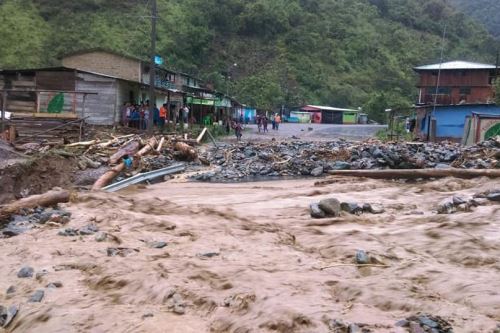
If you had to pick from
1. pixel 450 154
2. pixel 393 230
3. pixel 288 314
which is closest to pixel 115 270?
pixel 288 314

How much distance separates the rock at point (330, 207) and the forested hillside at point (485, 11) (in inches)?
4465

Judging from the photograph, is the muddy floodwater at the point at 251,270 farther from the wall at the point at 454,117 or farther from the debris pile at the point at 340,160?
the wall at the point at 454,117

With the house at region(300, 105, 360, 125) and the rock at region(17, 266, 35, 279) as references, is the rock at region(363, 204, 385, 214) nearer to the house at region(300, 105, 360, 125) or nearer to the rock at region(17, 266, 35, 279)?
the rock at region(17, 266, 35, 279)

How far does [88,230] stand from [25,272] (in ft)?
6.57

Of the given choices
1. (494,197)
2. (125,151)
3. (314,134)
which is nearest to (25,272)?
(494,197)

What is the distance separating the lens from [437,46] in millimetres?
96750

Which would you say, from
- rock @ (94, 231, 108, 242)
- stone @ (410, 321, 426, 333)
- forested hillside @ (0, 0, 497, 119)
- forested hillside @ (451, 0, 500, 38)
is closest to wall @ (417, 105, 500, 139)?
rock @ (94, 231, 108, 242)

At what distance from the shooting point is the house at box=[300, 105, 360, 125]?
72312mm

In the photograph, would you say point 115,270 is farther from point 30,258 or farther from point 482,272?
point 482,272

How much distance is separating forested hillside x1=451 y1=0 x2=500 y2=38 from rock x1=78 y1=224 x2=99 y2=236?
11570cm

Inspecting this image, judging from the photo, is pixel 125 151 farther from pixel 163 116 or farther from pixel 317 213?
pixel 163 116

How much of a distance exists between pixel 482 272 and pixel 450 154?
42.2ft

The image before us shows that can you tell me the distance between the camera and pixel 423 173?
587 inches

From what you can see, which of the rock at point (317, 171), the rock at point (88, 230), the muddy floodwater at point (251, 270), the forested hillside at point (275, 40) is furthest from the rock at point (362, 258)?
the forested hillside at point (275, 40)
